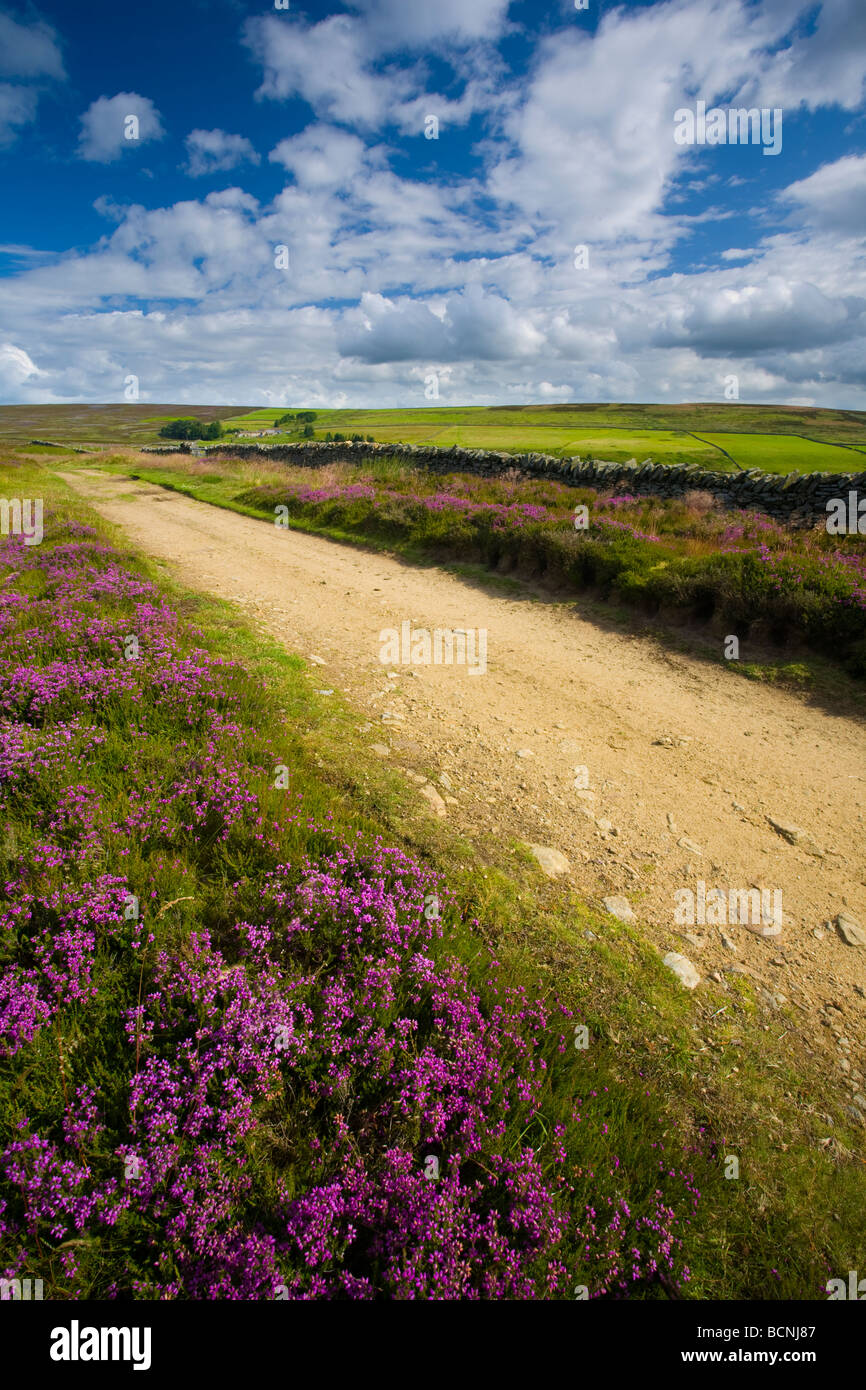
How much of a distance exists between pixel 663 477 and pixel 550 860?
18994 mm

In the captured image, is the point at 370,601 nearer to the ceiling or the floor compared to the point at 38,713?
nearer to the ceiling

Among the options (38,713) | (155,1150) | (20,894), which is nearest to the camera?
(155,1150)

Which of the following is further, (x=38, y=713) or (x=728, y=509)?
(x=728, y=509)

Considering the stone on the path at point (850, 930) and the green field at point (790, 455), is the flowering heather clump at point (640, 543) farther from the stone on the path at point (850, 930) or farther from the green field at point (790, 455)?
the green field at point (790, 455)

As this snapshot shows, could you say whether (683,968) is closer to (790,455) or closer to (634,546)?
(634,546)

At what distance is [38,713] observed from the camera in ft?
18.6

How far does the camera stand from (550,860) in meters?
5.16

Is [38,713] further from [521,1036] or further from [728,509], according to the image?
[728,509]

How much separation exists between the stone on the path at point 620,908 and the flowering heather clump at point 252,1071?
4.28ft

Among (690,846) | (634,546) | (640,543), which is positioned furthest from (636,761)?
(640,543)

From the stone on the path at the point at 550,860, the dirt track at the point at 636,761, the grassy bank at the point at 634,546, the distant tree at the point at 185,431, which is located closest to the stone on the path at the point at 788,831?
the dirt track at the point at 636,761
